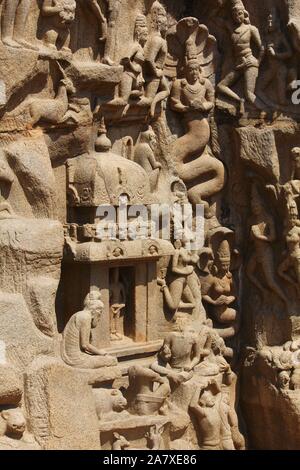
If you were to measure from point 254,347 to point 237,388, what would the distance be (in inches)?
17.5

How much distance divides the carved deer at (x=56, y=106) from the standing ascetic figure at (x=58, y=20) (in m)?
0.22

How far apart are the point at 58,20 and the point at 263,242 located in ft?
9.88

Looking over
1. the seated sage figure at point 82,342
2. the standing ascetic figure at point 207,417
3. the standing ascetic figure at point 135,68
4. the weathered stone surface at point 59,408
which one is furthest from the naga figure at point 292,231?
the weathered stone surface at point 59,408

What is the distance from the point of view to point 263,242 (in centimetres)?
1203

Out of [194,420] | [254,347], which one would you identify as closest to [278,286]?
[254,347]

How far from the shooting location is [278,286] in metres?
12.0

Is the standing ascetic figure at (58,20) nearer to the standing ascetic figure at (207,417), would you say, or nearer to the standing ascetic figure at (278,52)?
the standing ascetic figure at (278,52)

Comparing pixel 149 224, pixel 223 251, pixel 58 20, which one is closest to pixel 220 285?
pixel 223 251

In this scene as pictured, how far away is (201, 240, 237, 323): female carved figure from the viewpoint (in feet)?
39.6

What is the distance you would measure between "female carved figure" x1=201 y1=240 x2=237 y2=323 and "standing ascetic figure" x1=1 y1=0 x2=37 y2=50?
9.77 feet

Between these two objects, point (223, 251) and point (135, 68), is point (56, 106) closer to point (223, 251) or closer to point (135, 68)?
point (135, 68)

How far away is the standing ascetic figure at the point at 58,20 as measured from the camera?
33.7 feet

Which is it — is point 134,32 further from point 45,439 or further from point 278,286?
point 45,439

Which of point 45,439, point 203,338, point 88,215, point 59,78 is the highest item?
point 59,78
